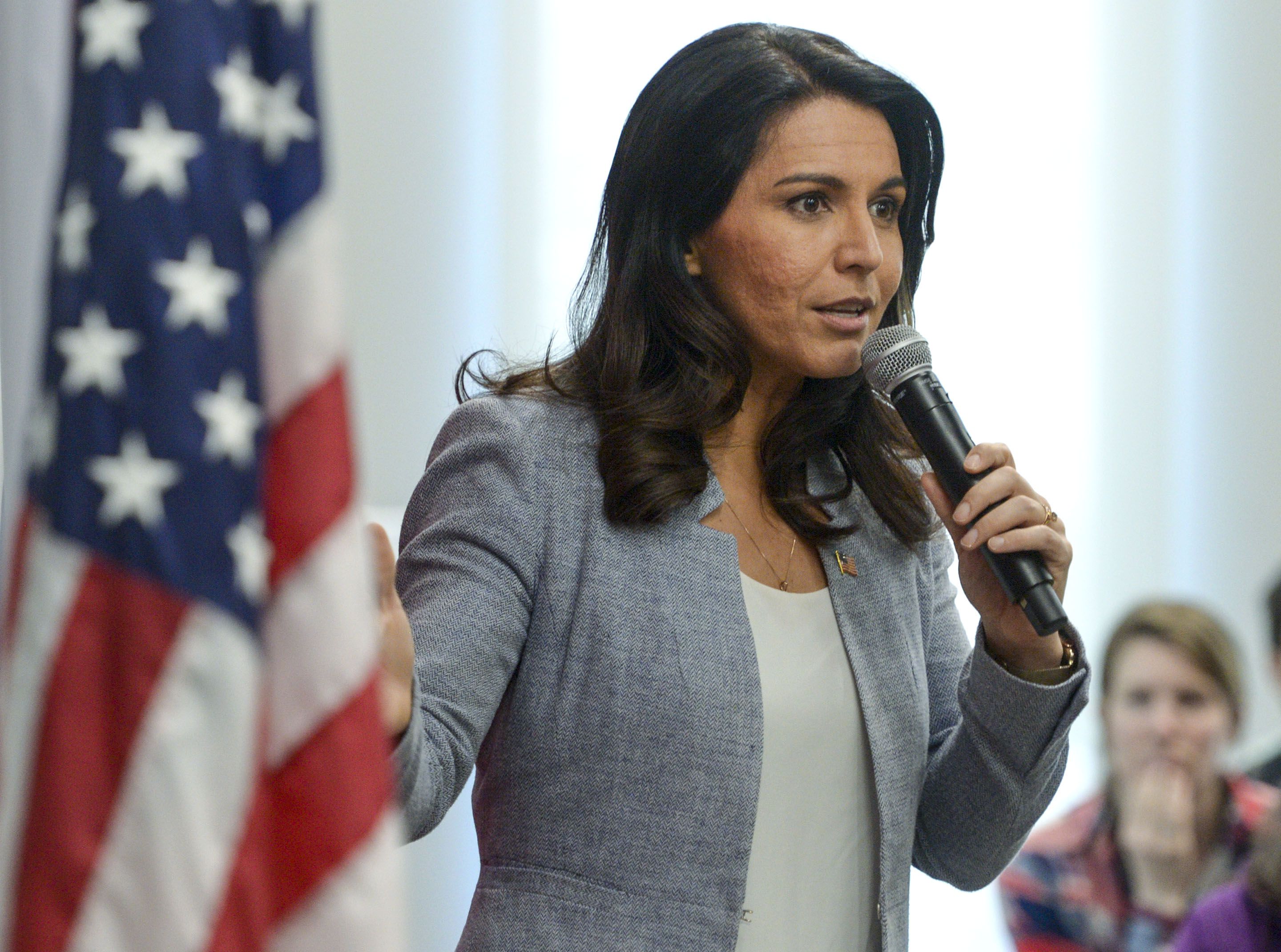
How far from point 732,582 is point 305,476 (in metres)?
0.74

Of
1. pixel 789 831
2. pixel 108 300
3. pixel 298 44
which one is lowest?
pixel 789 831

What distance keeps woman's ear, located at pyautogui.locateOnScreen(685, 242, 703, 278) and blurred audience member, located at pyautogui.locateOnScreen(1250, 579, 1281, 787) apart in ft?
5.13

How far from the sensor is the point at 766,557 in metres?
1.62

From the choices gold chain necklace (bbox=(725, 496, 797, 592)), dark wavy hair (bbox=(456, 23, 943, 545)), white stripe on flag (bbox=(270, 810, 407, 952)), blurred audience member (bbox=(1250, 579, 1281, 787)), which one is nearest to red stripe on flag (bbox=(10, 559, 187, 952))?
white stripe on flag (bbox=(270, 810, 407, 952))

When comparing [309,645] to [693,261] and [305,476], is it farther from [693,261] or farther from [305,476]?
[693,261]

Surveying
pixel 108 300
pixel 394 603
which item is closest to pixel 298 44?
pixel 108 300

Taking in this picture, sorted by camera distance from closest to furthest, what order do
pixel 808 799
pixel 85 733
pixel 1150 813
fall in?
pixel 85 733
pixel 808 799
pixel 1150 813

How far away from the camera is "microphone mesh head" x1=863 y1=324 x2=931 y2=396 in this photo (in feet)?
4.82

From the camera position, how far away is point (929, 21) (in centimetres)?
389

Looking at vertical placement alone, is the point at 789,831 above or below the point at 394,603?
below

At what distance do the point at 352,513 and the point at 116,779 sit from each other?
199 millimetres

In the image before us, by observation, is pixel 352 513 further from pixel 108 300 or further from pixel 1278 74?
pixel 1278 74

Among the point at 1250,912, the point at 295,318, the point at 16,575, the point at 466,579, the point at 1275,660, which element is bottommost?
the point at 1250,912

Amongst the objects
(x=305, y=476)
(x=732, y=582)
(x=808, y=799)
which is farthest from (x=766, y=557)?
(x=305, y=476)
